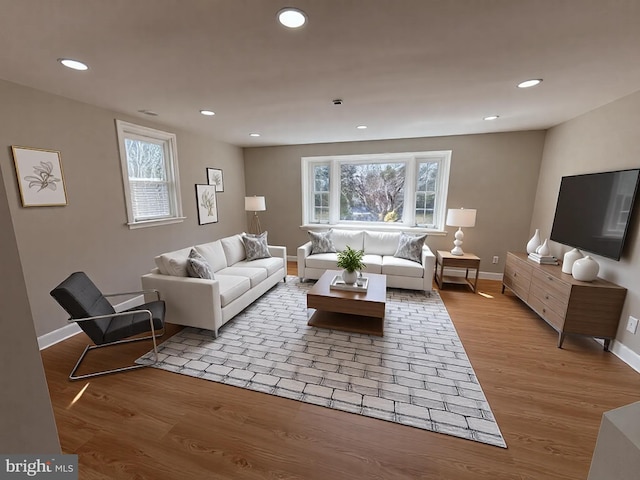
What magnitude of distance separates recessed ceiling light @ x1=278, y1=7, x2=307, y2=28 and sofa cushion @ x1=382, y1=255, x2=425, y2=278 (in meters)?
3.18

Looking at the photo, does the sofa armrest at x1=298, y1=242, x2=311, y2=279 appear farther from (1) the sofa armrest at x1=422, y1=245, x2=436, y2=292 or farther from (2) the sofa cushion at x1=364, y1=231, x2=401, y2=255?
(1) the sofa armrest at x1=422, y1=245, x2=436, y2=292

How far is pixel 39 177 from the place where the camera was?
248cm

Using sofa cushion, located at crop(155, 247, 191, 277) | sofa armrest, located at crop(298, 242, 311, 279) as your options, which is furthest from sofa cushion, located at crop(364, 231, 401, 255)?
sofa cushion, located at crop(155, 247, 191, 277)

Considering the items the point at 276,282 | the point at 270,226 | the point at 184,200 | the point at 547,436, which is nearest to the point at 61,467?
the point at 547,436

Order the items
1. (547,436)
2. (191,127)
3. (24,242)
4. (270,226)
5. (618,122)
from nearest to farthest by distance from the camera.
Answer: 1. (547,436)
2. (24,242)
3. (618,122)
4. (191,127)
5. (270,226)

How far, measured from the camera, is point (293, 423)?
1.77 metres

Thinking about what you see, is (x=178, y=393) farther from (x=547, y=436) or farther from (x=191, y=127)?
(x=191, y=127)

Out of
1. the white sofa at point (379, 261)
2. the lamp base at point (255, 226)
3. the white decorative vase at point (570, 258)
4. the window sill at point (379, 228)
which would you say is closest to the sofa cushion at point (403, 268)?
the white sofa at point (379, 261)

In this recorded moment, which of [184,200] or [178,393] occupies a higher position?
[184,200]

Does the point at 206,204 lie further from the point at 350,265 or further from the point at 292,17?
the point at 292,17

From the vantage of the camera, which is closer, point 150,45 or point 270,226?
point 150,45

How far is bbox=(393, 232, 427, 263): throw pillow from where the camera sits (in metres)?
4.19

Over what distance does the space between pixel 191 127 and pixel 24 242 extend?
2376 millimetres

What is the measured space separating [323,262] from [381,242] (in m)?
1.09
